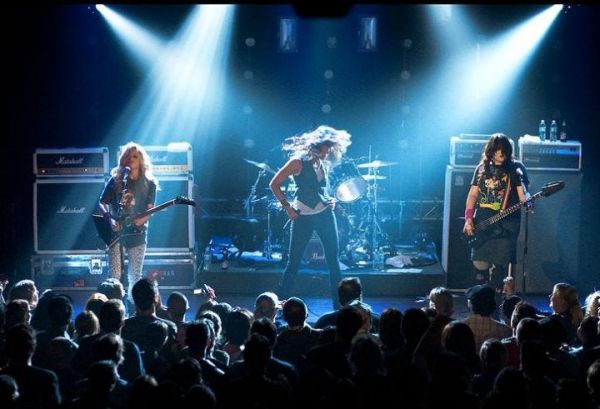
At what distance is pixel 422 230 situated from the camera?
44.1ft

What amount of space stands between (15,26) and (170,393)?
30.1ft

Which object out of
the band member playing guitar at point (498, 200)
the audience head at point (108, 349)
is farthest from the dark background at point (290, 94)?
the audience head at point (108, 349)

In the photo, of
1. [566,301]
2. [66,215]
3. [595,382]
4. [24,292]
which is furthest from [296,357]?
[66,215]

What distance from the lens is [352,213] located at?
12211 mm

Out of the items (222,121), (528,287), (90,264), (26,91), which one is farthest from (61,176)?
(528,287)

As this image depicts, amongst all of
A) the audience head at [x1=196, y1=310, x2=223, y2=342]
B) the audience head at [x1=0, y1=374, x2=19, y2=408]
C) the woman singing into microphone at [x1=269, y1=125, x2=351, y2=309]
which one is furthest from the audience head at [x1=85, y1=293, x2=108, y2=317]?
the woman singing into microphone at [x1=269, y1=125, x2=351, y2=309]

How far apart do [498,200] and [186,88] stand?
622 centimetres

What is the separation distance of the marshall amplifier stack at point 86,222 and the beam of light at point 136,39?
2693mm

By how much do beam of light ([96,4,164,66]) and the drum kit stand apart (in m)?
2.66

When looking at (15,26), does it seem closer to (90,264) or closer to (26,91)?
(26,91)

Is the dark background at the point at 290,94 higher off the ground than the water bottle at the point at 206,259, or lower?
higher

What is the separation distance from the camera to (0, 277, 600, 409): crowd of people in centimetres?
466

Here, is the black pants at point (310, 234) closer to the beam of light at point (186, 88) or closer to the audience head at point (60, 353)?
the audience head at point (60, 353)

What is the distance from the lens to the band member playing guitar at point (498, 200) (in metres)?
8.94
